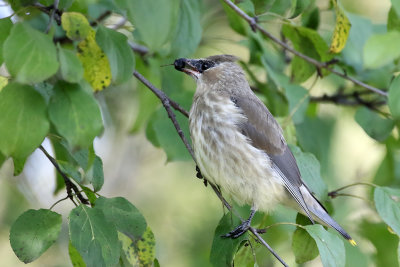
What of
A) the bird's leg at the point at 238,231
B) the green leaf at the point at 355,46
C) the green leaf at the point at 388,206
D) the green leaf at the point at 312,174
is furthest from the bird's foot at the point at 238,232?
the green leaf at the point at 355,46

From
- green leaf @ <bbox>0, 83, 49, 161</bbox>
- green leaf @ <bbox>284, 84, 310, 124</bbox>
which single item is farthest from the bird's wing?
green leaf @ <bbox>0, 83, 49, 161</bbox>

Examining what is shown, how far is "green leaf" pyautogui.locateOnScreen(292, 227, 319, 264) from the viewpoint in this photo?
11.2 ft

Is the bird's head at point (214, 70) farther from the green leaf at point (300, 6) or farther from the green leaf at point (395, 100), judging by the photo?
the green leaf at point (395, 100)

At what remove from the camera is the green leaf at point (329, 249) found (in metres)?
2.83

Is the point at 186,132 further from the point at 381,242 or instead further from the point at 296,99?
the point at 381,242

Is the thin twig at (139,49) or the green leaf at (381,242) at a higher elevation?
the thin twig at (139,49)

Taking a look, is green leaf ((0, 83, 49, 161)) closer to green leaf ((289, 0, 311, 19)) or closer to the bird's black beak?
green leaf ((289, 0, 311, 19))

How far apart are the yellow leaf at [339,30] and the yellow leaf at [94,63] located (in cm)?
117

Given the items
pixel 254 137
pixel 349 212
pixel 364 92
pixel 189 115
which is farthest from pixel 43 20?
pixel 349 212

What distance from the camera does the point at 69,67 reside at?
2363mm

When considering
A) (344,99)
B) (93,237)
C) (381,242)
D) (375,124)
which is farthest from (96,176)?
(344,99)

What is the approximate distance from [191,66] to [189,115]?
48 cm

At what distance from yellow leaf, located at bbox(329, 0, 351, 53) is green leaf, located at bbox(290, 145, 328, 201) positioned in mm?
618

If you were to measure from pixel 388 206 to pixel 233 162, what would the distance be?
2.99 feet
